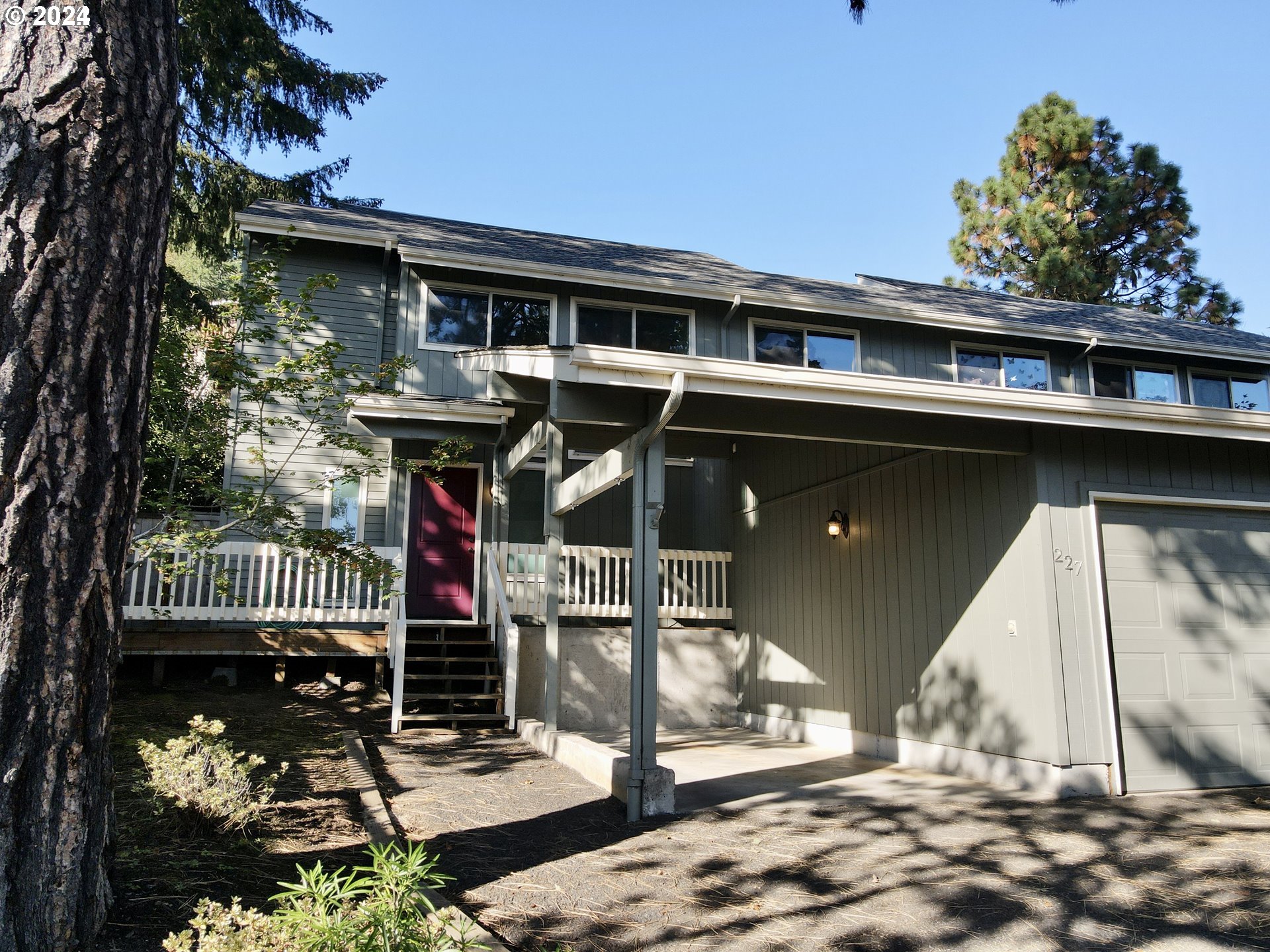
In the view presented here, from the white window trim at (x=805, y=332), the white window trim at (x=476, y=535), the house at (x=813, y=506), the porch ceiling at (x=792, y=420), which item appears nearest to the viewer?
the porch ceiling at (x=792, y=420)

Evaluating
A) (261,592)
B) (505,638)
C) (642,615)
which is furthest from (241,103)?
(642,615)

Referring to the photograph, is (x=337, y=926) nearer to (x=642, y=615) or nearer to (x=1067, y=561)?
(x=642, y=615)

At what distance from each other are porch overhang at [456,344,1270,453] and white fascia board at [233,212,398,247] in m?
4.74

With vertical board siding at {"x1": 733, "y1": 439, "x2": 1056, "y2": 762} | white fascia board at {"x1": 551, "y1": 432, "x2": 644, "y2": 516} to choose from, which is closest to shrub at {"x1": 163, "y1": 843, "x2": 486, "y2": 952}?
white fascia board at {"x1": 551, "y1": 432, "x2": 644, "y2": 516}

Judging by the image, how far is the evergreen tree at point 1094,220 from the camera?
2322 centimetres

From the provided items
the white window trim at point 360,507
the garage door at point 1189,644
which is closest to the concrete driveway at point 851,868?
the garage door at point 1189,644

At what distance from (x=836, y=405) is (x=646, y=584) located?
1814 millimetres

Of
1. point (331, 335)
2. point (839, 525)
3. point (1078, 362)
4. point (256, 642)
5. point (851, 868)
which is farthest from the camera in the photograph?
point (1078, 362)

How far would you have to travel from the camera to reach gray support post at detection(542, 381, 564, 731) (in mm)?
6902

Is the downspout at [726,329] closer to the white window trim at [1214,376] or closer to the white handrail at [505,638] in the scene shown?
the white handrail at [505,638]

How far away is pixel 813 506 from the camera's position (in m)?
8.76

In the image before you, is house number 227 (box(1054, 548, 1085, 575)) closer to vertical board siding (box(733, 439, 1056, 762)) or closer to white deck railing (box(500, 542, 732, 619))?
vertical board siding (box(733, 439, 1056, 762))

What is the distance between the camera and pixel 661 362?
511 centimetres

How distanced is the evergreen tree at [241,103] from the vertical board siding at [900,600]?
1044cm
